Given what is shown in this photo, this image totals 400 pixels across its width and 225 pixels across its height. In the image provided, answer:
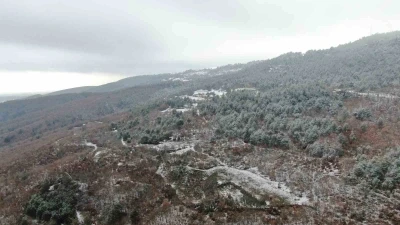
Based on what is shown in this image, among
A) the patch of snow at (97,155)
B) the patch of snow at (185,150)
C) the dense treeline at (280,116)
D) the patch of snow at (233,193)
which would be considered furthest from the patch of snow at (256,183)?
the patch of snow at (97,155)

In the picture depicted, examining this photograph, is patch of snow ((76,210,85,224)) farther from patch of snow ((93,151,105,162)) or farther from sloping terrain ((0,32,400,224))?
patch of snow ((93,151,105,162))

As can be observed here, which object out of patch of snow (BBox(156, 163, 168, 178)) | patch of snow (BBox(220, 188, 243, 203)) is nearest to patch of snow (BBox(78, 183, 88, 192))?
patch of snow (BBox(156, 163, 168, 178))

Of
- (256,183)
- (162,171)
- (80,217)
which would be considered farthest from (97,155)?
(256,183)

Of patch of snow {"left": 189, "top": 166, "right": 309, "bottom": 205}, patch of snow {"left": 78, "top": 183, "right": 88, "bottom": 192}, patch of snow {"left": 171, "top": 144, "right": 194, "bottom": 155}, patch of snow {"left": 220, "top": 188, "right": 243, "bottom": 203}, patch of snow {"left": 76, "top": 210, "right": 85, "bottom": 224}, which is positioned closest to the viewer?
patch of snow {"left": 76, "top": 210, "right": 85, "bottom": 224}

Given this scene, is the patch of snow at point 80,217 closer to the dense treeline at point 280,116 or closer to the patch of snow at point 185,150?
the patch of snow at point 185,150

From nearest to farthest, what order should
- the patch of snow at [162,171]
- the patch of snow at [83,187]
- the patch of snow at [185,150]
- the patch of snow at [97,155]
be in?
the patch of snow at [83,187] < the patch of snow at [162,171] < the patch of snow at [97,155] < the patch of snow at [185,150]

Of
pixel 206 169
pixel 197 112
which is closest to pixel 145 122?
pixel 197 112

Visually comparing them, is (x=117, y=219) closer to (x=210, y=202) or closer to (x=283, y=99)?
(x=210, y=202)

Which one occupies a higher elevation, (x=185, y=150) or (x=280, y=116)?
(x=280, y=116)

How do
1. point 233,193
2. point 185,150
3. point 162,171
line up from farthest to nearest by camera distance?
point 185,150
point 162,171
point 233,193

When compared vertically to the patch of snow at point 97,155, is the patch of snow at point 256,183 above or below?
below

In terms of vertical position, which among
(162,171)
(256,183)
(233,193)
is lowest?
(256,183)

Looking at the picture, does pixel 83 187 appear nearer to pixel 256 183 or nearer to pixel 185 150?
pixel 185 150

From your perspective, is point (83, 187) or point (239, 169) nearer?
point (83, 187)
